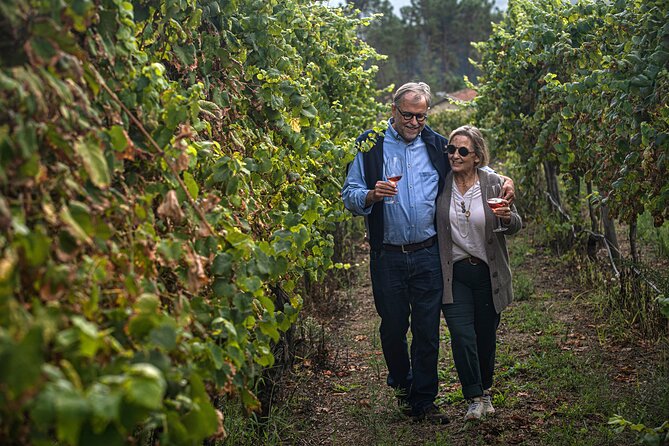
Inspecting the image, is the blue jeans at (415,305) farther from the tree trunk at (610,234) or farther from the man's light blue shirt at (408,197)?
the tree trunk at (610,234)

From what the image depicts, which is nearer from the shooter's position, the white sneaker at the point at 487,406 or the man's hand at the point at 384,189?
the man's hand at the point at 384,189

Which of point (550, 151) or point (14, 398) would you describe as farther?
point (550, 151)

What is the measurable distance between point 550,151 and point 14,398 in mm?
7008

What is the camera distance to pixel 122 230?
92.7 inches

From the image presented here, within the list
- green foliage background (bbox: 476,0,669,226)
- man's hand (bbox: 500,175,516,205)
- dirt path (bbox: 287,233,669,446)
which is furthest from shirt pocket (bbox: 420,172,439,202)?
dirt path (bbox: 287,233,669,446)

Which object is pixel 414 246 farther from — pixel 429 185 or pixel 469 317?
pixel 469 317

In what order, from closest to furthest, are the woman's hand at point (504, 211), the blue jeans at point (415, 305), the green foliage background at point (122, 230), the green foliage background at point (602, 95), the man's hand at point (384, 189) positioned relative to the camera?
the green foliage background at point (122, 230), the green foliage background at point (602, 95), the woman's hand at point (504, 211), the man's hand at point (384, 189), the blue jeans at point (415, 305)

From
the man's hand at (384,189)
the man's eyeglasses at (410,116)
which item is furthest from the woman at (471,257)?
the man's hand at (384,189)

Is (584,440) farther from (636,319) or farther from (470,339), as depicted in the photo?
(636,319)

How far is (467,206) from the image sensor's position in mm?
4832

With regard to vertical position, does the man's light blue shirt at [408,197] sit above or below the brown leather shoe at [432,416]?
above

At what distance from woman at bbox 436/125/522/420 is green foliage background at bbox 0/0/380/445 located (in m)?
1.23

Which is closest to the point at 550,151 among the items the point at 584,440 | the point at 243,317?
the point at 584,440

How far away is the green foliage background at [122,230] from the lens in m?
1.66
